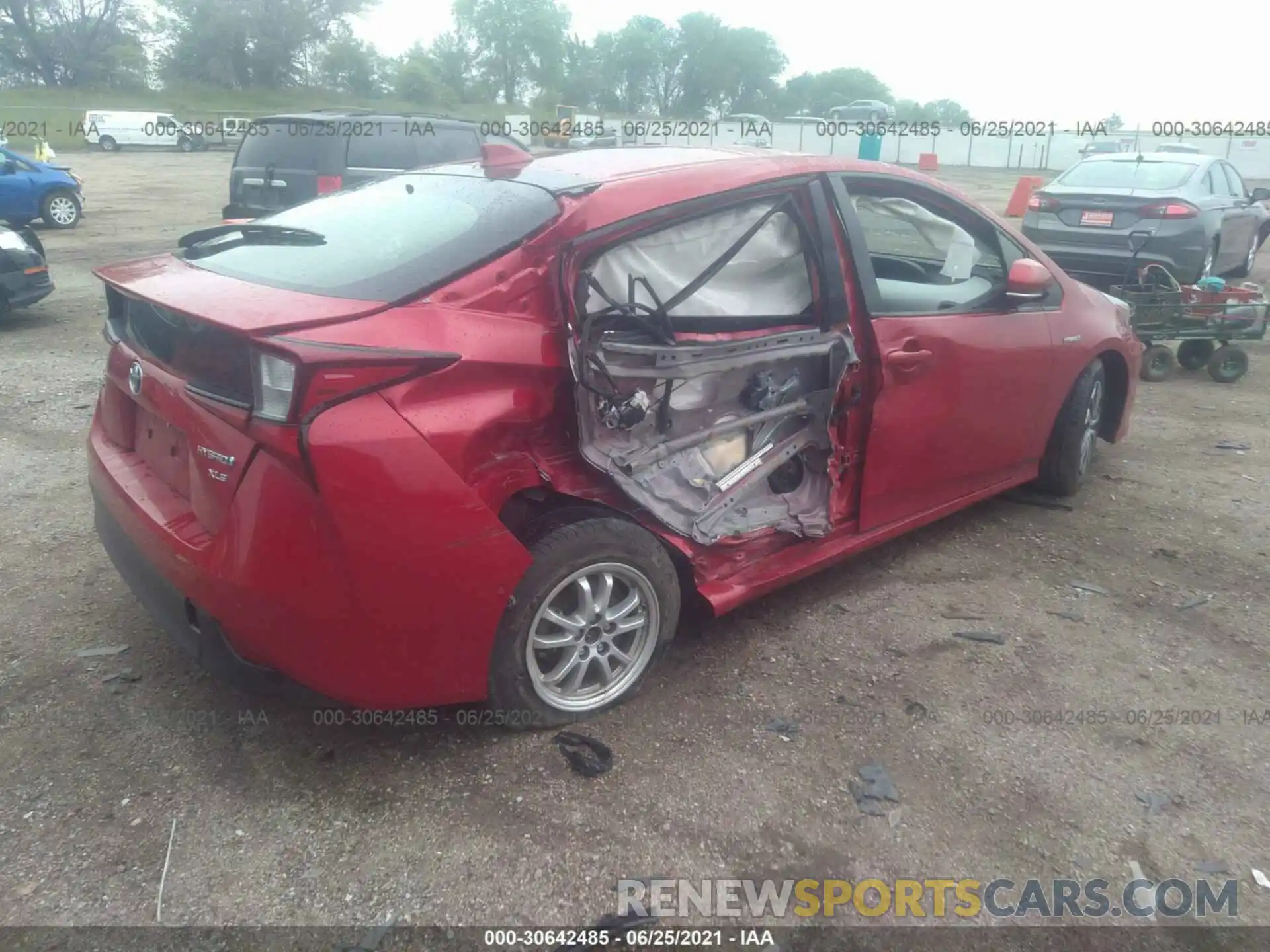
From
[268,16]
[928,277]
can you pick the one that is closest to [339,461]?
[928,277]

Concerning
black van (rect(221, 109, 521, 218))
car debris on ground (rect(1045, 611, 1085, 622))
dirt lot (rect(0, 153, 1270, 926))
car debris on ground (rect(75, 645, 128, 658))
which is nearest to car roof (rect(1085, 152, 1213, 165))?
black van (rect(221, 109, 521, 218))

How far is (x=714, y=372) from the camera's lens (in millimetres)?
3021

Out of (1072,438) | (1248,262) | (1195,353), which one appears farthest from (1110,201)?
(1072,438)

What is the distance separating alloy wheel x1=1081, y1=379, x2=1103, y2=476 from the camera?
4.57 m

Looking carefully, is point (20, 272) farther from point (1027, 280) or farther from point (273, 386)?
point (1027, 280)

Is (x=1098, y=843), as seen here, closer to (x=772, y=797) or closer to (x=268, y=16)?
(x=772, y=797)

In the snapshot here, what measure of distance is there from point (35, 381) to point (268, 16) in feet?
203

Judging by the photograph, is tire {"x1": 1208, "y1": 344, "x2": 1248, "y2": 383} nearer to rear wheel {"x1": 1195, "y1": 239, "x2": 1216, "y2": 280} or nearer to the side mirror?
rear wheel {"x1": 1195, "y1": 239, "x2": 1216, "y2": 280}

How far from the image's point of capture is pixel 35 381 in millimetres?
6504

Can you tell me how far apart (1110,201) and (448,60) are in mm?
75822

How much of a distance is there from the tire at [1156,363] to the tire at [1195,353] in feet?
1.04

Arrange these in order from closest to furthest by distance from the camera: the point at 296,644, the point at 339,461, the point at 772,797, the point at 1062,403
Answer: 1. the point at 339,461
2. the point at 296,644
3. the point at 772,797
4. the point at 1062,403

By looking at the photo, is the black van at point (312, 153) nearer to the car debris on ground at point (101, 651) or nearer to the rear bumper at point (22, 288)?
the rear bumper at point (22, 288)

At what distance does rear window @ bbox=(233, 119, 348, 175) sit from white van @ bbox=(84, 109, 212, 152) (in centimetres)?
3131
